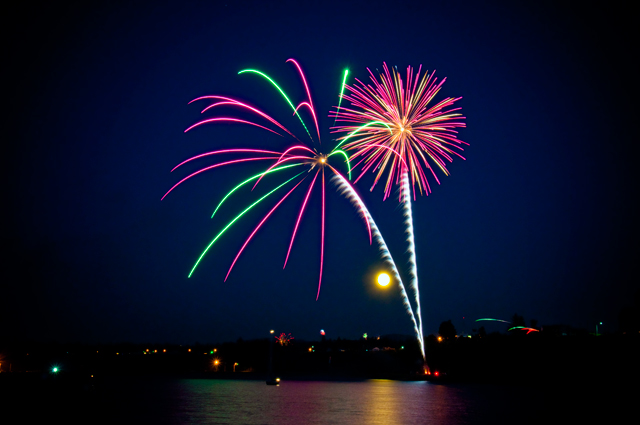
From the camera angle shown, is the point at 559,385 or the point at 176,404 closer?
the point at 176,404

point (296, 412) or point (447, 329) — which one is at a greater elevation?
point (447, 329)

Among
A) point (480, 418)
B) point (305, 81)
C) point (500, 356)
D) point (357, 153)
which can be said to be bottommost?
point (480, 418)

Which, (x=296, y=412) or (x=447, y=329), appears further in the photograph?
(x=447, y=329)

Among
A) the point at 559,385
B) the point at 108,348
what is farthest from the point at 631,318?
the point at 108,348

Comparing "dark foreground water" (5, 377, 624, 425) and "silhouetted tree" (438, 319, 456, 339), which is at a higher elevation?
"silhouetted tree" (438, 319, 456, 339)

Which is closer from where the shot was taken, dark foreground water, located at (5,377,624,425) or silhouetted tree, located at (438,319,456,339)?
dark foreground water, located at (5,377,624,425)

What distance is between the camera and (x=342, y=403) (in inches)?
1233

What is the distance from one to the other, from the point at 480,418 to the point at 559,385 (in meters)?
37.6

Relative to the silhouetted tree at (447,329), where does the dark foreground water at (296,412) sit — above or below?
below

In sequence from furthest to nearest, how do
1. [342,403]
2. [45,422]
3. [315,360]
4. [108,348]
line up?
1. [108,348]
2. [315,360]
3. [342,403]
4. [45,422]

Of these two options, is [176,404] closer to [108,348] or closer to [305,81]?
[305,81]

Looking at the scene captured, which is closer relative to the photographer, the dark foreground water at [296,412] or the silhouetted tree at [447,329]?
the dark foreground water at [296,412]

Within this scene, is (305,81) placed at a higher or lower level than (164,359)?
higher

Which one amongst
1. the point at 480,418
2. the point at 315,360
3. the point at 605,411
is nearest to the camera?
the point at 480,418
